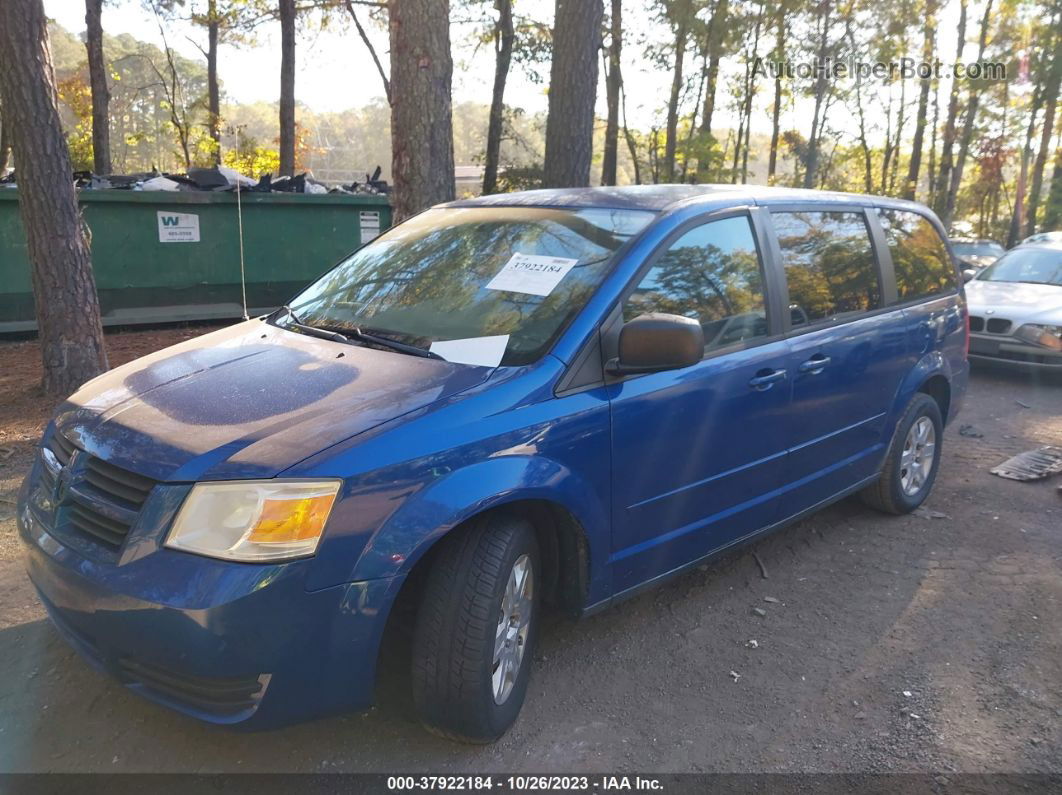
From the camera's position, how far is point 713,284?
3.50 metres

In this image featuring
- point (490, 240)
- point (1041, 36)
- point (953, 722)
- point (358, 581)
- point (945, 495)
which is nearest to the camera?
point (358, 581)

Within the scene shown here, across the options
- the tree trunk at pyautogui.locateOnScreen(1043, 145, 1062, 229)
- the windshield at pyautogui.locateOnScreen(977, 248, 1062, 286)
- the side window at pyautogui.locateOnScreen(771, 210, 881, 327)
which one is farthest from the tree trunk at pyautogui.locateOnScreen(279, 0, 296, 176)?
the tree trunk at pyautogui.locateOnScreen(1043, 145, 1062, 229)

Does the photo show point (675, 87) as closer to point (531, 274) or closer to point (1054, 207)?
point (1054, 207)

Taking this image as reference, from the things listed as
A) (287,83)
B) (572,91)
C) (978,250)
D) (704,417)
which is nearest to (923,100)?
(978,250)

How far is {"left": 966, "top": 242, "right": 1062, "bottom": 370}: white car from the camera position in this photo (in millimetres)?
8539

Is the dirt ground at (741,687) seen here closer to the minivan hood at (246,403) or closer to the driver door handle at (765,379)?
the minivan hood at (246,403)

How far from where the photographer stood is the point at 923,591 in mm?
3969

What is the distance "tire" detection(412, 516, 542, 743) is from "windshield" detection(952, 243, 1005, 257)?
1899cm

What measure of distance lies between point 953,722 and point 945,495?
2.74m

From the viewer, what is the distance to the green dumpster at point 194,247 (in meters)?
9.04

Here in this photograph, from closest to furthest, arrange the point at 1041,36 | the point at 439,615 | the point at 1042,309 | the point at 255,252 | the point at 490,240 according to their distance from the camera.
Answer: the point at 439,615 < the point at 490,240 < the point at 1042,309 < the point at 255,252 < the point at 1041,36

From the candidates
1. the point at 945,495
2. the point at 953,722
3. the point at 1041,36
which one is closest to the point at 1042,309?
the point at 945,495

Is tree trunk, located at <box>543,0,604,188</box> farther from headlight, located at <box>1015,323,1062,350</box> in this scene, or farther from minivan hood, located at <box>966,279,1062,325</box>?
headlight, located at <box>1015,323,1062,350</box>

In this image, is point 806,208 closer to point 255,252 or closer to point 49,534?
point 49,534
